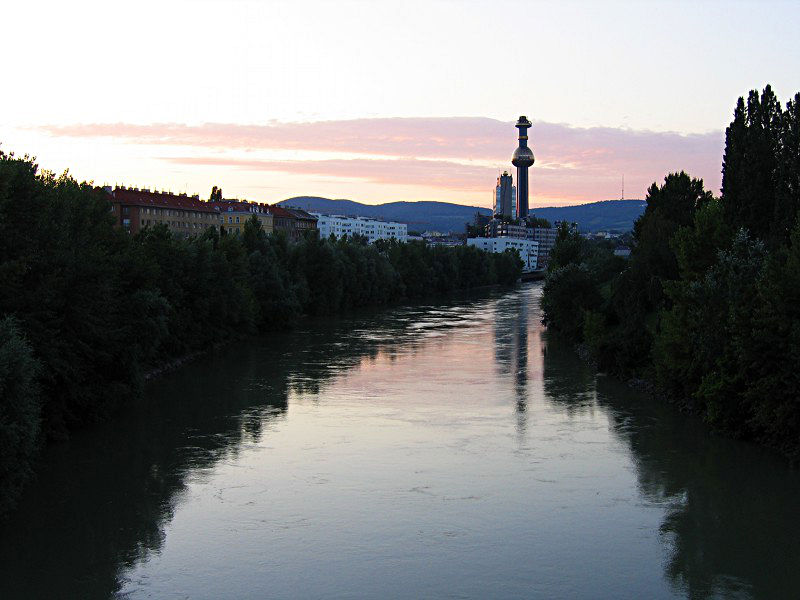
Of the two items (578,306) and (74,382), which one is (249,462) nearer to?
(74,382)

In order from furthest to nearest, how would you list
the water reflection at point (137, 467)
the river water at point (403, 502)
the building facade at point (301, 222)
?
the building facade at point (301, 222)
the water reflection at point (137, 467)
the river water at point (403, 502)

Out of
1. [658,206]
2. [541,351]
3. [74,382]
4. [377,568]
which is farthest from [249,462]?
[658,206]

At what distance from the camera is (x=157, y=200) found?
10444 centimetres

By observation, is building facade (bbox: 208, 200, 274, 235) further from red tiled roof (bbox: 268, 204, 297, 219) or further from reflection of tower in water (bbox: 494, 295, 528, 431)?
reflection of tower in water (bbox: 494, 295, 528, 431)

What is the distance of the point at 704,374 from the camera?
2830 centimetres

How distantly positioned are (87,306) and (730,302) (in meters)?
18.6

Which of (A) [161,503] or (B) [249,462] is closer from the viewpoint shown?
(A) [161,503]

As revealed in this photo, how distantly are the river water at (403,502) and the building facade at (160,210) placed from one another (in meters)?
67.3

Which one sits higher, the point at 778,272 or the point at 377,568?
the point at 778,272

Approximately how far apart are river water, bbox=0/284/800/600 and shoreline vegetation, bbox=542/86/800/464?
1341mm

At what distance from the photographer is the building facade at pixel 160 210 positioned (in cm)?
9769

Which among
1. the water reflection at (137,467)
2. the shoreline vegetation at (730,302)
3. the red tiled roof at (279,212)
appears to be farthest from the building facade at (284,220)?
the water reflection at (137,467)

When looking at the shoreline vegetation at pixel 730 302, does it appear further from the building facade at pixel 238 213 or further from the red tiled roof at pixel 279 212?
the red tiled roof at pixel 279 212

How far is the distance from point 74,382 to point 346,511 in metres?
10.4
